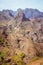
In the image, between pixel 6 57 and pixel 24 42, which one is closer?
pixel 6 57

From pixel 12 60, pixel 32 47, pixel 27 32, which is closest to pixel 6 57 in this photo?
pixel 12 60

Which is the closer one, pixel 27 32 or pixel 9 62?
pixel 9 62

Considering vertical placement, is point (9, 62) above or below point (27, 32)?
above

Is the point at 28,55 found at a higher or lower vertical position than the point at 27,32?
higher

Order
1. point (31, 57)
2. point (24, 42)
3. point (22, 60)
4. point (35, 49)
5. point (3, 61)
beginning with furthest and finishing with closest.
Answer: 1. point (24, 42)
2. point (35, 49)
3. point (31, 57)
4. point (22, 60)
5. point (3, 61)

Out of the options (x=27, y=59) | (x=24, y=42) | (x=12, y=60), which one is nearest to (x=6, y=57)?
(x=12, y=60)

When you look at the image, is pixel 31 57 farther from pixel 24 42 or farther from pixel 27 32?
pixel 27 32

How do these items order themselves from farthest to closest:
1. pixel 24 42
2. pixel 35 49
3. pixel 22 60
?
pixel 24 42 < pixel 35 49 < pixel 22 60

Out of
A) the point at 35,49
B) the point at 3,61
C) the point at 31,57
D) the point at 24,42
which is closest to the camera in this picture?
the point at 3,61

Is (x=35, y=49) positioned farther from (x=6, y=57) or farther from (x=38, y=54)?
(x=6, y=57)

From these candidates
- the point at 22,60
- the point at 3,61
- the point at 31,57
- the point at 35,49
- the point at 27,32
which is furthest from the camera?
the point at 27,32
